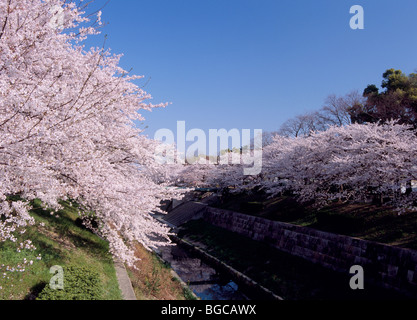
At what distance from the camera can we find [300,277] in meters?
14.5

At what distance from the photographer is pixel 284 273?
15195 mm

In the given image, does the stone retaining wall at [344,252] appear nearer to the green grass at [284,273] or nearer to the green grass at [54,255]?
the green grass at [284,273]

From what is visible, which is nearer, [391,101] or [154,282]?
[154,282]

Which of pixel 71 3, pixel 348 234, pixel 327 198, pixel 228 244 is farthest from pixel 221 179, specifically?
pixel 71 3

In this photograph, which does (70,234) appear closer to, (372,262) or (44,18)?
(44,18)

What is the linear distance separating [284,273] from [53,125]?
1418cm

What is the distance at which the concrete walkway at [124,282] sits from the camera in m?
8.59

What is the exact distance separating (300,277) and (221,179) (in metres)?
22.6

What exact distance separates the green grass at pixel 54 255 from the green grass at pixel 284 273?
8712 mm

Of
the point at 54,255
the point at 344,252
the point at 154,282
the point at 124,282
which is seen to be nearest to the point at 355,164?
the point at 344,252

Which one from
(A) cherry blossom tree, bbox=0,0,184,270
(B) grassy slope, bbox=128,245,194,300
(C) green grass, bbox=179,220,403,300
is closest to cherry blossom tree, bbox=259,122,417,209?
(C) green grass, bbox=179,220,403,300

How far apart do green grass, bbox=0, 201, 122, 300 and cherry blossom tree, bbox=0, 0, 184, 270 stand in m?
0.92

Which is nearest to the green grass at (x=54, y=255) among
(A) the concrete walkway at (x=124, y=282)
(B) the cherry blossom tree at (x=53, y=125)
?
(A) the concrete walkway at (x=124, y=282)

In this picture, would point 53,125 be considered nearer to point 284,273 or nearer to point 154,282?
point 154,282
